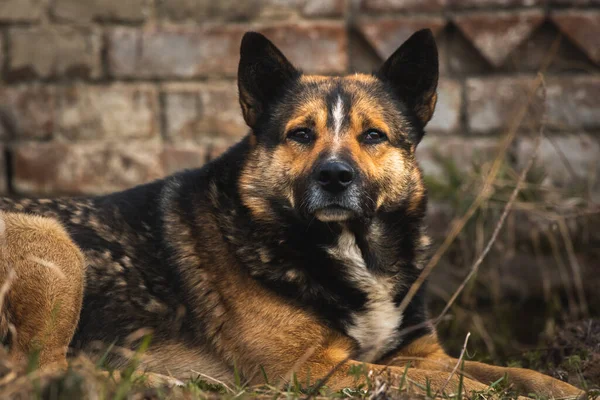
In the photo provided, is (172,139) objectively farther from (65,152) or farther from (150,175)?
(65,152)

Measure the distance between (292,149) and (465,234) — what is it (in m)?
1.96

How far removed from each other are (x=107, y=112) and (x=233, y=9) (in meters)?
1.14

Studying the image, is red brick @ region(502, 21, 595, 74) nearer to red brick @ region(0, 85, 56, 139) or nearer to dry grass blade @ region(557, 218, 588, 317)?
dry grass blade @ region(557, 218, 588, 317)

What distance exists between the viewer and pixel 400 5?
5.49 m

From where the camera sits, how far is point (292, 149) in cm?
371

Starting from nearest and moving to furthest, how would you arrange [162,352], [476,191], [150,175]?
[162,352]
[476,191]
[150,175]

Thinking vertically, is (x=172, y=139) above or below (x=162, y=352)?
above

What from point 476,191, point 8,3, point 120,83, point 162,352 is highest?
point 8,3

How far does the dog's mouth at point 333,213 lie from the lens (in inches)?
136

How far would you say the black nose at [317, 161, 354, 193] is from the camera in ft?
11.1

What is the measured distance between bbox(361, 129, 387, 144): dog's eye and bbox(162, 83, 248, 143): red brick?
2002 millimetres

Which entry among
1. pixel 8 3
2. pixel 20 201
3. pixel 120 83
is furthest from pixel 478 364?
pixel 8 3

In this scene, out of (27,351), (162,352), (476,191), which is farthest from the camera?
(476,191)

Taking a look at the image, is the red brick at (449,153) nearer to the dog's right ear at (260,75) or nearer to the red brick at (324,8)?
the red brick at (324,8)
